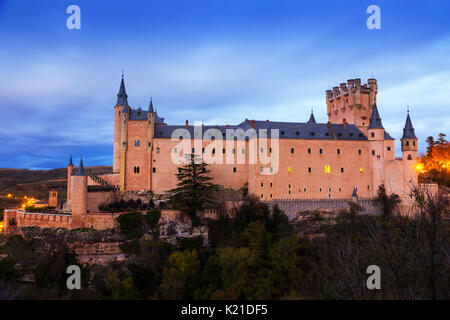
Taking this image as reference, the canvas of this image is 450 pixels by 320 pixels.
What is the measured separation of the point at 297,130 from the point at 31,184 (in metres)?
64.1

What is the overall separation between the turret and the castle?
0.11 metres

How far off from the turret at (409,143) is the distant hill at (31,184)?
39948 mm

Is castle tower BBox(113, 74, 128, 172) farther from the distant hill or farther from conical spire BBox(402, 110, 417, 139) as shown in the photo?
conical spire BBox(402, 110, 417, 139)

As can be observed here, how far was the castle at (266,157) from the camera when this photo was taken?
43.8 meters

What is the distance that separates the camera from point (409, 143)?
146 ft

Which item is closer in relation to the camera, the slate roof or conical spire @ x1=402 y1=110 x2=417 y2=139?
conical spire @ x1=402 y1=110 x2=417 y2=139

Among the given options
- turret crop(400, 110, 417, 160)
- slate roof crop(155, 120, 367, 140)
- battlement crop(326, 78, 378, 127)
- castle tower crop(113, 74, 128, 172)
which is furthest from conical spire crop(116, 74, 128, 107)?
turret crop(400, 110, 417, 160)

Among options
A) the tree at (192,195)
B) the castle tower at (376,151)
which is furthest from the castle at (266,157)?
the tree at (192,195)

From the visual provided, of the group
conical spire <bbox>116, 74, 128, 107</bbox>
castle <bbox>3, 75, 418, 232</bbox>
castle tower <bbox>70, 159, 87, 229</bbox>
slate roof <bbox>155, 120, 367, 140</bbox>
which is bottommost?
castle tower <bbox>70, 159, 87, 229</bbox>

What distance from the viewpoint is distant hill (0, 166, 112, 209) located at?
6158 cm
